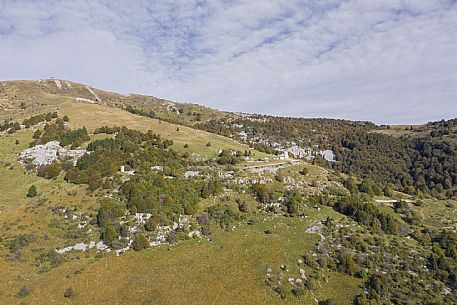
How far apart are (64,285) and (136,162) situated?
22.6 meters

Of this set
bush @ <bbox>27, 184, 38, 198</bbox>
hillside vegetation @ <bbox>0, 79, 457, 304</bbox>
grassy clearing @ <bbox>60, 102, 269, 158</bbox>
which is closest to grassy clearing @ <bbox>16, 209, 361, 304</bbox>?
hillside vegetation @ <bbox>0, 79, 457, 304</bbox>

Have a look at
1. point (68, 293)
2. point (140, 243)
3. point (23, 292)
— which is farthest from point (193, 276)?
point (23, 292)

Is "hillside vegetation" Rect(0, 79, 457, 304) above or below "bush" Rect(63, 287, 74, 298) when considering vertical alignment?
above

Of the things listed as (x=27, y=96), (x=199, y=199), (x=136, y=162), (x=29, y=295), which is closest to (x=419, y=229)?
(x=199, y=199)

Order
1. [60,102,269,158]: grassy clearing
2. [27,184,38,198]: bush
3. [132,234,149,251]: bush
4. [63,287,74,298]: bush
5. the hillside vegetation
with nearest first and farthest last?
[63,287,74,298]: bush, the hillside vegetation, [132,234,149,251]: bush, [27,184,38,198]: bush, [60,102,269,158]: grassy clearing

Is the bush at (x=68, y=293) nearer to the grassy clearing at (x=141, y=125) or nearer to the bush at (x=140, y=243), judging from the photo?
the bush at (x=140, y=243)

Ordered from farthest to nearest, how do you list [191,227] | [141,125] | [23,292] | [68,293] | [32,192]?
[141,125], [32,192], [191,227], [68,293], [23,292]

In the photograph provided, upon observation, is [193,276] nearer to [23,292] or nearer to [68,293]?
[68,293]

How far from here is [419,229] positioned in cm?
4284

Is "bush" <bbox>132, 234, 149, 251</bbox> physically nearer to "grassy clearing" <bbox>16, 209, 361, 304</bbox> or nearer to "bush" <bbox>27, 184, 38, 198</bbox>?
"grassy clearing" <bbox>16, 209, 361, 304</bbox>

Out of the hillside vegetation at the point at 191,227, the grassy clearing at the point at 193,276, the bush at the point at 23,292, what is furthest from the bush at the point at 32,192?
the bush at the point at 23,292

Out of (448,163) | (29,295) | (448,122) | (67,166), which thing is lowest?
(29,295)

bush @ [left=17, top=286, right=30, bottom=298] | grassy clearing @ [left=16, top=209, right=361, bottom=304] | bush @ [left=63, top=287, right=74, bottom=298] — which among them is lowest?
bush @ [left=17, top=286, right=30, bottom=298]

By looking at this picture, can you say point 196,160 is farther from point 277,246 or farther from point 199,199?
point 277,246
